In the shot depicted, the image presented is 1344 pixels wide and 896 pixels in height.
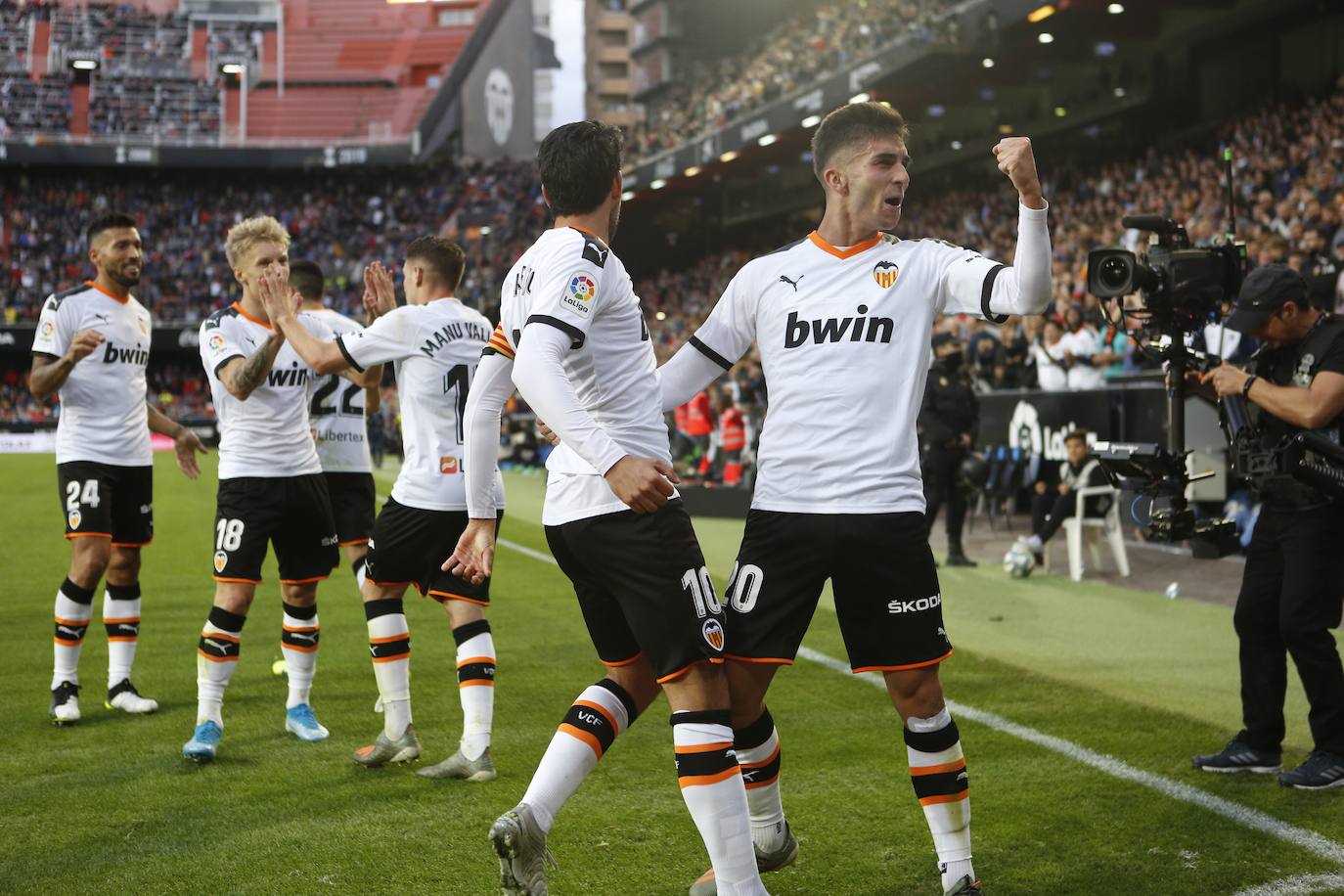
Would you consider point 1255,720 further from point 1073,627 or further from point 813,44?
point 813,44

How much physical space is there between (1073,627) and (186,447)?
5.88 metres

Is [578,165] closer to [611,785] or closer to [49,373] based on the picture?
[611,785]

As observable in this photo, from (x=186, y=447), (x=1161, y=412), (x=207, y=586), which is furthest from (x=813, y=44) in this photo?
(x=186, y=447)

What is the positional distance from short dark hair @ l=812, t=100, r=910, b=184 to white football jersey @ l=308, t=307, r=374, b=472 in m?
3.57

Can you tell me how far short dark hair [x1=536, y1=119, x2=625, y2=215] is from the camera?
3.64 metres

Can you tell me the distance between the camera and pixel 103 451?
21.8ft

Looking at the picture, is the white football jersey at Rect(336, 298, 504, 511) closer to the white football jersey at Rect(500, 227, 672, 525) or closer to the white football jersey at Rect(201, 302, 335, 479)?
the white football jersey at Rect(201, 302, 335, 479)

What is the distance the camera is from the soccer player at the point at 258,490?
564 centimetres

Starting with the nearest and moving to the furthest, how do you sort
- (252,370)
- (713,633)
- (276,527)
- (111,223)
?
(713,633)
(252,370)
(276,527)
(111,223)

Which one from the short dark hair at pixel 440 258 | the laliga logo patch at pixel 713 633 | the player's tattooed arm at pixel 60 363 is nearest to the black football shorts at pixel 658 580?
the laliga logo patch at pixel 713 633

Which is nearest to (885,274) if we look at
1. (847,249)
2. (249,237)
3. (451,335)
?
(847,249)

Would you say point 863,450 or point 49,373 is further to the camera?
point 49,373

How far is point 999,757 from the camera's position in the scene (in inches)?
214

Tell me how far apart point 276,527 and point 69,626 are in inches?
60.2
